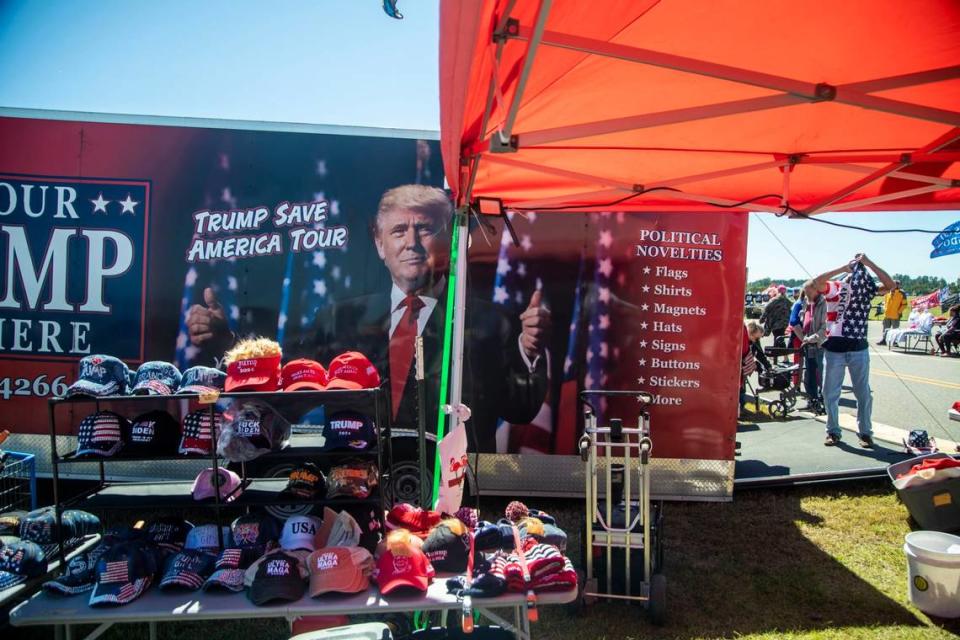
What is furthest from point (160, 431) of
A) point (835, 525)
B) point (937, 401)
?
point (937, 401)

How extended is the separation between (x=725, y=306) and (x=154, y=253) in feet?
14.6

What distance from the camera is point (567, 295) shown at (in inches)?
189

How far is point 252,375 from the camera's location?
272 centimetres

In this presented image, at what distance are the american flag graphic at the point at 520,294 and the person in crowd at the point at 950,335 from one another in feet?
60.1

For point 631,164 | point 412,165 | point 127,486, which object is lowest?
point 127,486

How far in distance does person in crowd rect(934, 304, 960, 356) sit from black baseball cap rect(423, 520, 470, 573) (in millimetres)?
20247

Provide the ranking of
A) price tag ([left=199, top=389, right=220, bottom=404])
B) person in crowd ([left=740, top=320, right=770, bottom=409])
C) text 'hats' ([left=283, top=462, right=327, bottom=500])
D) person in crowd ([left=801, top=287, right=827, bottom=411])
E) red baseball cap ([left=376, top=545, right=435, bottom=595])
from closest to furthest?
red baseball cap ([left=376, top=545, right=435, bottom=595])
price tag ([left=199, top=389, right=220, bottom=404])
text 'hats' ([left=283, top=462, right=327, bottom=500])
person in crowd ([left=740, top=320, right=770, bottom=409])
person in crowd ([left=801, top=287, right=827, bottom=411])

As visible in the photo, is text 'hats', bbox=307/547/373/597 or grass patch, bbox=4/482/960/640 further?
grass patch, bbox=4/482/960/640

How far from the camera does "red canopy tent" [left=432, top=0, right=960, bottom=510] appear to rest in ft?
6.26

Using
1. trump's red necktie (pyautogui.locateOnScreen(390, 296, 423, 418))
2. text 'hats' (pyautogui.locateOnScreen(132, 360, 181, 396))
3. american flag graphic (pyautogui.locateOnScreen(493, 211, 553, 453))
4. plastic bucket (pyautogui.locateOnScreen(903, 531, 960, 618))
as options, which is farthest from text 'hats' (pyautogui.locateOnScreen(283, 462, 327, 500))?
plastic bucket (pyautogui.locateOnScreen(903, 531, 960, 618))

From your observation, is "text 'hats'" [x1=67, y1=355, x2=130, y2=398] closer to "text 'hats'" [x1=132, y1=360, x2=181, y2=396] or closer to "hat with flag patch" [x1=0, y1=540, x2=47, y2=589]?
"text 'hats'" [x1=132, y1=360, x2=181, y2=396]

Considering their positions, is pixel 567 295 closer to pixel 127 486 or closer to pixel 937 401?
pixel 127 486

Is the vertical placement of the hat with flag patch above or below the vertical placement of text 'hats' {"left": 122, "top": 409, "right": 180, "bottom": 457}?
below

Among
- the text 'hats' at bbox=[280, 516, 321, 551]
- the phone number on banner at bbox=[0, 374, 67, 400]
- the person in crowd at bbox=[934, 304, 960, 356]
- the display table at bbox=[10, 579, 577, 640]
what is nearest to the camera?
the display table at bbox=[10, 579, 577, 640]
